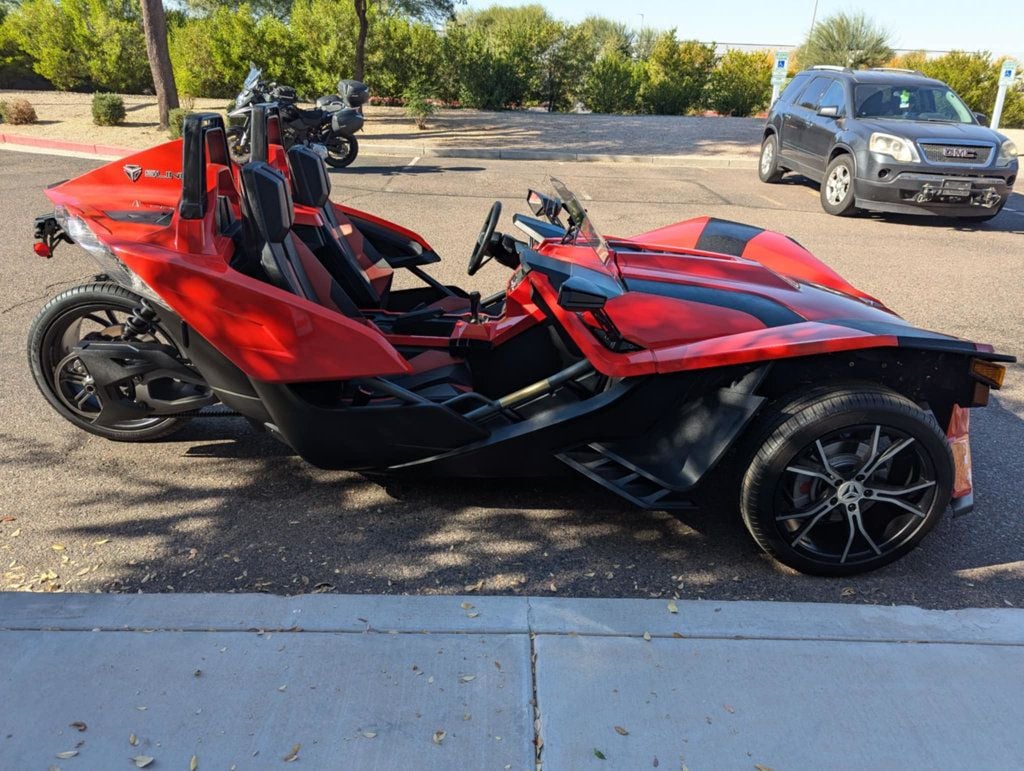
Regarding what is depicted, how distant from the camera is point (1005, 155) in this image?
30.4 ft

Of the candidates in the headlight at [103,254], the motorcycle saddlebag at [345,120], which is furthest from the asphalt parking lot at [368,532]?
the motorcycle saddlebag at [345,120]

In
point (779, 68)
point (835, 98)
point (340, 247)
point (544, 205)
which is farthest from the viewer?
point (779, 68)

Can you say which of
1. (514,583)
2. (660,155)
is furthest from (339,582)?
(660,155)

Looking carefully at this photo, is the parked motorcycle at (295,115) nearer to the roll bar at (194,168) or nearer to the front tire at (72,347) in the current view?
the roll bar at (194,168)

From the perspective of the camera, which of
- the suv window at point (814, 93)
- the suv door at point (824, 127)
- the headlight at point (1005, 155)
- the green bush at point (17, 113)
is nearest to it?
the headlight at point (1005, 155)

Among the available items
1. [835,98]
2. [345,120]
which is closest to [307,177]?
[345,120]

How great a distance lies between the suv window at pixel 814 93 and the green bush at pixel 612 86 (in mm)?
12004

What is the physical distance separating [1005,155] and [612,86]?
48.7 ft

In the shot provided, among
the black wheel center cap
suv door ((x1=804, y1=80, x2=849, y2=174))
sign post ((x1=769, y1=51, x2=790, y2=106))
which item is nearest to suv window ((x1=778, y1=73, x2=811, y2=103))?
suv door ((x1=804, y1=80, x2=849, y2=174))

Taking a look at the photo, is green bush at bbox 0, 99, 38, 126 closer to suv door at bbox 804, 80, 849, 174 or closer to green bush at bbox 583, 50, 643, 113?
green bush at bbox 583, 50, 643, 113

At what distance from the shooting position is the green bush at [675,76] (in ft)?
75.6

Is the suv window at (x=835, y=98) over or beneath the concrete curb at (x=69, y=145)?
over

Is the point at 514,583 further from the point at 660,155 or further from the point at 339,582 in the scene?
the point at 660,155

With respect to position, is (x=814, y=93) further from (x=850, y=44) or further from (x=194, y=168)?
(x=850, y=44)
